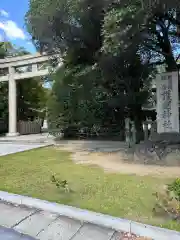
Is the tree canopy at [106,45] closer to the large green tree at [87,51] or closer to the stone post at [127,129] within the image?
the large green tree at [87,51]

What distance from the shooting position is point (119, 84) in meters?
10.2

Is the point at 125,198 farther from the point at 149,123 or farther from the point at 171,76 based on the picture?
the point at 149,123

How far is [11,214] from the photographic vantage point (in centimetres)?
376

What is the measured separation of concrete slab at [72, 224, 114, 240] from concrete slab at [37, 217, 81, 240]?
0.08 m

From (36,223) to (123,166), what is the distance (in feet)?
12.1

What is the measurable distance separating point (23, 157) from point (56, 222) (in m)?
5.36

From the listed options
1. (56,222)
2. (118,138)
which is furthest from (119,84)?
(56,222)

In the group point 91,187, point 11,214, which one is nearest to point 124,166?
point 91,187

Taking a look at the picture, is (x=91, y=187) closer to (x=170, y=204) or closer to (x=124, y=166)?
(x=170, y=204)

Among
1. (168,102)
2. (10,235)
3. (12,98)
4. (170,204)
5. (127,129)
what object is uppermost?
(12,98)

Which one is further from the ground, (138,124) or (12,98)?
(12,98)

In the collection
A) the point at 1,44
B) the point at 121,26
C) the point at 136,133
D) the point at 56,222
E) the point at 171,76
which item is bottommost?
the point at 56,222

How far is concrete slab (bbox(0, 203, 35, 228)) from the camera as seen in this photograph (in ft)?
11.5

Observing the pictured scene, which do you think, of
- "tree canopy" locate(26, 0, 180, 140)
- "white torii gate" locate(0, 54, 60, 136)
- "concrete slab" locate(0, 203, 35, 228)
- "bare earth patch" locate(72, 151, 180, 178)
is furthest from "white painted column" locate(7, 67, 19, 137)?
"concrete slab" locate(0, 203, 35, 228)
